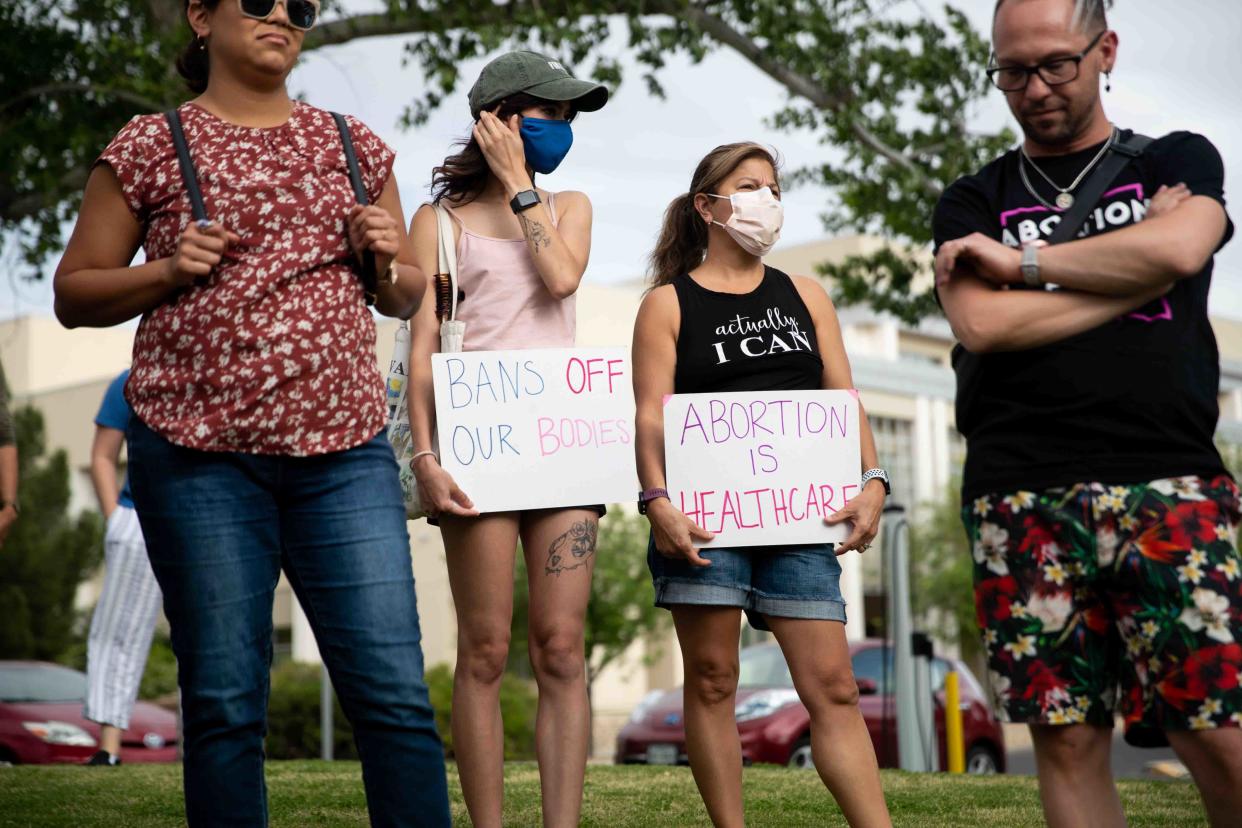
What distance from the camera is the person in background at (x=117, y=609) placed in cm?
831

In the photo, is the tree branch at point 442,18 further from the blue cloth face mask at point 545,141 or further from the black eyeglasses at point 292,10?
the black eyeglasses at point 292,10

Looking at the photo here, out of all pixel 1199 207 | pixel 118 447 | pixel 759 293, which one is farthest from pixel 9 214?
pixel 1199 207

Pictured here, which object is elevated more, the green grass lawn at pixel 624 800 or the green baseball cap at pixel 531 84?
the green baseball cap at pixel 531 84

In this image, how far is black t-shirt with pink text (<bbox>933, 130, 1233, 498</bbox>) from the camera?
3.31 metres

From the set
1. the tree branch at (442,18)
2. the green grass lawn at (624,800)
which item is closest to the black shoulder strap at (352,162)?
the green grass lawn at (624,800)

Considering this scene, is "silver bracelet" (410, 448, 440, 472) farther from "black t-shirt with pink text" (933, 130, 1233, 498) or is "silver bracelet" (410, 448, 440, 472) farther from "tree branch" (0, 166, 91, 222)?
"tree branch" (0, 166, 91, 222)

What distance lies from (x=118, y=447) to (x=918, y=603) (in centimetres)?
4304

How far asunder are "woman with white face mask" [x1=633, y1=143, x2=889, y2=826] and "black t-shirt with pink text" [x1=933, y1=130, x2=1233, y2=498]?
1.05 meters

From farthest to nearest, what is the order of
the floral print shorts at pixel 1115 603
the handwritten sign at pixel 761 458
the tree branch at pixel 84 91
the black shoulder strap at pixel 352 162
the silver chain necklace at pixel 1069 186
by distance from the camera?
the tree branch at pixel 84 91
the handwritten sign at pixel 761 458
the black shoulder strap at pixel 352 162
the silver chain necklace at pixel 1069 186
the floral print shorts at pixel 1115 603

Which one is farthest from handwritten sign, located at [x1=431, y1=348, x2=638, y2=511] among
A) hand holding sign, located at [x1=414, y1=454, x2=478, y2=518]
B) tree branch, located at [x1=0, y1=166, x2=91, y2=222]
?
tree branch, located at [x1=0, y1=166, x2=91, y2=222]

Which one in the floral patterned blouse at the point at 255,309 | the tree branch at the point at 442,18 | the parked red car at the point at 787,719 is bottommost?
the parked red car at the point at 787,719

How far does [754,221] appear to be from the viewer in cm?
484

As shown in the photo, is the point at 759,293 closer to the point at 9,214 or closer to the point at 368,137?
the point at 368,137

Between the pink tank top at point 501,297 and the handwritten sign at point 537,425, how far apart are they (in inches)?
3.4
